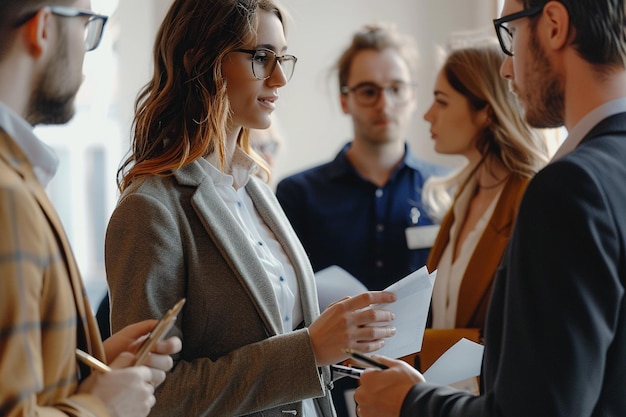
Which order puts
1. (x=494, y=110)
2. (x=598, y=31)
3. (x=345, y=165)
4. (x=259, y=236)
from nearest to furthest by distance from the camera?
(x=598, y=31), (x=259, y=236), (x=494, y=110), (x=345, y=165)

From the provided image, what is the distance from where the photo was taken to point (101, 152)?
510cm

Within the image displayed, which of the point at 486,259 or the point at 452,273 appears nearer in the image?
the point at 486,259

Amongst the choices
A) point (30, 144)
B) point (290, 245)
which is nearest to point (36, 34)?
point (30, 144)

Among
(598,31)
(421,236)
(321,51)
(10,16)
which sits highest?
(10,16)

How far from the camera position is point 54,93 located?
3.84 feet

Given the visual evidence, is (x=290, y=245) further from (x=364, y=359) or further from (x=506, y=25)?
(x=506, y=25)

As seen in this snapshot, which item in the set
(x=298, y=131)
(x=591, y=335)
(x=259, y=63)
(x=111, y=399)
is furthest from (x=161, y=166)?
(x=298, y=131)

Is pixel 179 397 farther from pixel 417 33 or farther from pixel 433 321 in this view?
pixel 417 33

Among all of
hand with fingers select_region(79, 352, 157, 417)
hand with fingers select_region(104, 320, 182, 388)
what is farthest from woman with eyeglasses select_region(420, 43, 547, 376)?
hand with fingers select_region(79, 352, 157, 417)

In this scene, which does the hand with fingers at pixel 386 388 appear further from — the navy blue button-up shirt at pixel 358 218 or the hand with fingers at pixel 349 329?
the navy blue button-up shirt at pixel 358 218

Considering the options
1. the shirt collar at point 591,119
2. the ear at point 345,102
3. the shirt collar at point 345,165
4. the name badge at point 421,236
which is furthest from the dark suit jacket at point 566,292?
the ear at point 345,102

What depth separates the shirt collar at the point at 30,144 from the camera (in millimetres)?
1116

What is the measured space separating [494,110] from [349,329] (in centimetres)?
136

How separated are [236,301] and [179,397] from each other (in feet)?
0.72
